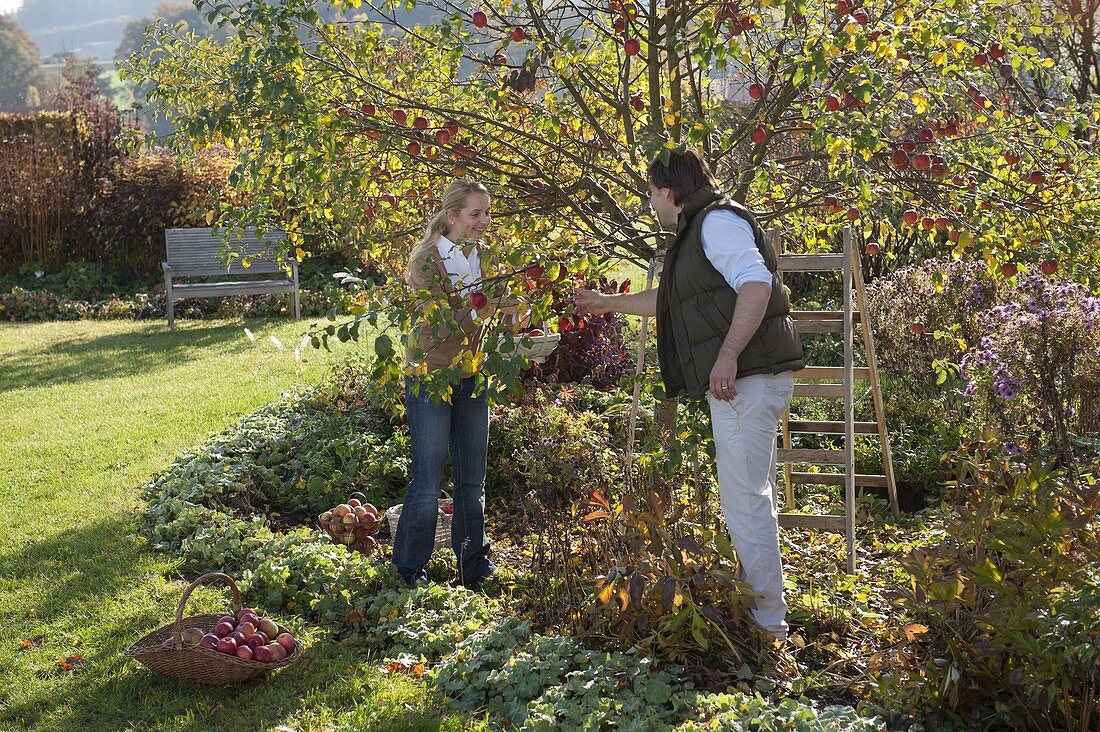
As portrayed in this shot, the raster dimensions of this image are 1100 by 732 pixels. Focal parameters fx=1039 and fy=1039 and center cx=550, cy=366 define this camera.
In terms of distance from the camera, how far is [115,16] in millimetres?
186625

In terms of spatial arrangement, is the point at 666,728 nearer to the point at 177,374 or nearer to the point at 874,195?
the point at 874,195

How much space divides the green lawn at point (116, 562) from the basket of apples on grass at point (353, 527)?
2.14ft

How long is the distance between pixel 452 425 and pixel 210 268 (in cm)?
880

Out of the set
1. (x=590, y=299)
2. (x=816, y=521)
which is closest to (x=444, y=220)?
(x=590, y=299)

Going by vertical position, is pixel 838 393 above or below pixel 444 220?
below

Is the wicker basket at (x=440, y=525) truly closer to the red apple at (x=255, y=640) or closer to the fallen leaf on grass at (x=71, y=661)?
the red apple at (x=255, y=640)

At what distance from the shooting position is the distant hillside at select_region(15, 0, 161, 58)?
555ft

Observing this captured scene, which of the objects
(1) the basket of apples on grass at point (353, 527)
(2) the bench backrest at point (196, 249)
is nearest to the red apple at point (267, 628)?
(1) the basket of apples on grass at point (353, 527)

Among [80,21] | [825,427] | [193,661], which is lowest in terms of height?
[193,661]

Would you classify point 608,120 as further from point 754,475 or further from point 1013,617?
point 1013,617

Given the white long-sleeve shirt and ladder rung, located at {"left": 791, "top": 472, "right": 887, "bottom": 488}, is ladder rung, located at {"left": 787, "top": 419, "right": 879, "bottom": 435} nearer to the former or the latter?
ladder rung, located at {"left": 791, "top": 472, "right": 887, "bottom": 488}

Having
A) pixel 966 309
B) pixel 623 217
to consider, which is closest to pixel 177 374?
pixel 623 217

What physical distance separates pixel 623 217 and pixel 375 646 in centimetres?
212

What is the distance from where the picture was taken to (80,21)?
7200 inches
